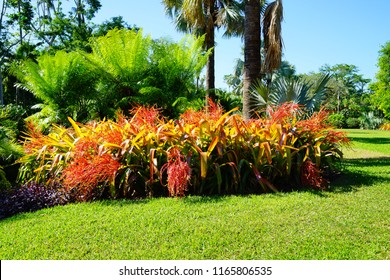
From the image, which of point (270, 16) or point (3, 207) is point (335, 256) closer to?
point (3, 207)

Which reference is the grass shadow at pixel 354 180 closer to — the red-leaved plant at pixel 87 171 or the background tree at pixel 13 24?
the red-leaved plant at pixel 87 171

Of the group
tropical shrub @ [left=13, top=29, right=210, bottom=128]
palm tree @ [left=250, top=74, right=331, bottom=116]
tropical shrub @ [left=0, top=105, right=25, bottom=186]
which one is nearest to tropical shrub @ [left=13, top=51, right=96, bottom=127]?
tropical shrub @ [left=13, top=29, right=210, bottom=128]

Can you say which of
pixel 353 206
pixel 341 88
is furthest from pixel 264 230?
pixel 341 88

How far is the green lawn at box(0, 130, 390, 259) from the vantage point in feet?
9.69

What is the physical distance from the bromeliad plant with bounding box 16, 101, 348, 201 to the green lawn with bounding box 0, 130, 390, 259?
12.5 inches

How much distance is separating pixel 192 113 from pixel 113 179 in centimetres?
149

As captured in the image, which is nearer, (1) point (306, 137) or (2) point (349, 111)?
(1) point (306, 137)

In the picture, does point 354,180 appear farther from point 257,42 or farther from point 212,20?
point 212,20

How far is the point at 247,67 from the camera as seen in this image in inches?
338

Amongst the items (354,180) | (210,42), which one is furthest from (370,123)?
(354,180)

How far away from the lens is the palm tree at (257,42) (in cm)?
848

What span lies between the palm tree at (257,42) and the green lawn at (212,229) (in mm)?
4248

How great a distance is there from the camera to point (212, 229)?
11.0 feet

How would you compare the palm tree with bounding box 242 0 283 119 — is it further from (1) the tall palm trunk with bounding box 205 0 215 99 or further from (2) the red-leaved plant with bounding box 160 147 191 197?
(1) the tall palm trunk with bounding box 205 0 215 99
